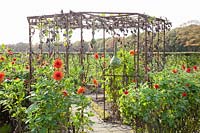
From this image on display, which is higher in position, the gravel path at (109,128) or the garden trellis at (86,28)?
the garden trellis at (86,28)

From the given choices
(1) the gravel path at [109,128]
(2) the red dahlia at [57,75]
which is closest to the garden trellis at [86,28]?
(1) the gravel path at [109,128]

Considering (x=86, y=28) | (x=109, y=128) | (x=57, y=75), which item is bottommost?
A: (x=109, y=128)

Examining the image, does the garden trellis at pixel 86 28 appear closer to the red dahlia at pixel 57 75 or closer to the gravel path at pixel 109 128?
the gravel path at pixel 109 128

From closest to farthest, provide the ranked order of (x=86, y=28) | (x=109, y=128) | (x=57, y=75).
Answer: (x=57, y=75) → (x=109, y=128) → (x=86, y=28)

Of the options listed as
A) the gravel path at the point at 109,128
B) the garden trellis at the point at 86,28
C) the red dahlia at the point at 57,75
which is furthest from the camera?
the gravel path at the point at 109,128

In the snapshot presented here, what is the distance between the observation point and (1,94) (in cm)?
→ 405

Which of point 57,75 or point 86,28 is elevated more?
point 86,28

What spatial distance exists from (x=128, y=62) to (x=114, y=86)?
22.8 inches

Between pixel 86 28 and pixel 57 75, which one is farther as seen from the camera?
pixel 86 28

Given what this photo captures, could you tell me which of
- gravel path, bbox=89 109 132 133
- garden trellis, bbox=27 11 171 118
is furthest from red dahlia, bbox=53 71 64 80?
gravel path, bbox=89 109 132 133

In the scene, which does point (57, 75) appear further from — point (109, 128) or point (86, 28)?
point (86, 28)

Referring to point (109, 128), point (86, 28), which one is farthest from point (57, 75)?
point (86, 28)

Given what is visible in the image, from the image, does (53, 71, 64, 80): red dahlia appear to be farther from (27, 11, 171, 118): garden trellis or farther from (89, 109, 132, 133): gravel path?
(89, 109, 132, 133): gravel path

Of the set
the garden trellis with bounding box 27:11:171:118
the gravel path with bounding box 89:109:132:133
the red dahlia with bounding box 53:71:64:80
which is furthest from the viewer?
the gravel path with bounding box 89:109:132:133
